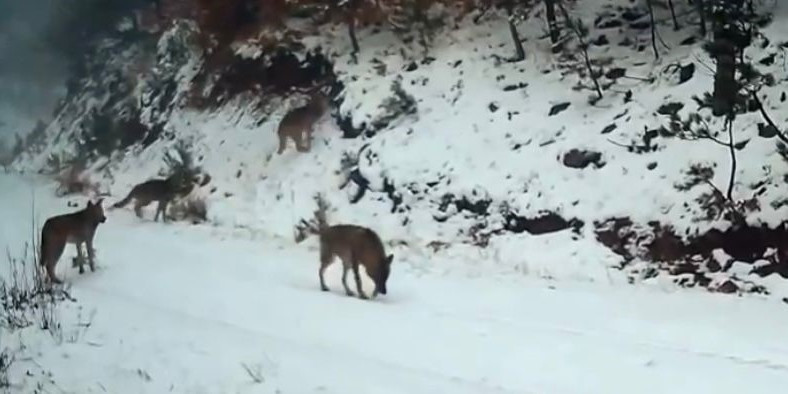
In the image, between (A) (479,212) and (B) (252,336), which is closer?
(B) (252,336)

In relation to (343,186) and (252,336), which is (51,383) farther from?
(343,186)

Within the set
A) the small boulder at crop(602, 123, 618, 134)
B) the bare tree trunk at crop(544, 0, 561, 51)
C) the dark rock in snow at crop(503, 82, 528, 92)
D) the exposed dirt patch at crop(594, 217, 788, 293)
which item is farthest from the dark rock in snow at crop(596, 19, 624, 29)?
the exposed dirt patch at crop(594, 217, 788, 293)

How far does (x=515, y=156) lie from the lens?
1561cm

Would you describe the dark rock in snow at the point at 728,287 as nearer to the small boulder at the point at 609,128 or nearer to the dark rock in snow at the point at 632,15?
the small boulder at the point at 609,128

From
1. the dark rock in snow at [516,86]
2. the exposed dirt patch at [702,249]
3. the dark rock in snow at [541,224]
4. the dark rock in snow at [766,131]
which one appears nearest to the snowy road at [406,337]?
the exposed dirt patch at [702,249]

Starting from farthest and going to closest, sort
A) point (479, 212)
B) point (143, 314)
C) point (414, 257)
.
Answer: point (479, 212)
point (414, 257)
point (143, 314)

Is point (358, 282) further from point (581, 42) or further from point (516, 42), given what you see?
point (516, 42)

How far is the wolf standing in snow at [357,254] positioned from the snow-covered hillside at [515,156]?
213 centimetres

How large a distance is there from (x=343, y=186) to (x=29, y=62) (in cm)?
1966

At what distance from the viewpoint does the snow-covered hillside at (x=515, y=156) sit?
491 inches

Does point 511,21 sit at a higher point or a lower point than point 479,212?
higher

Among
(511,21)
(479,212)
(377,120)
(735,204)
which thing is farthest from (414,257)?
(511,21)

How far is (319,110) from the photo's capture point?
20219 millimetres

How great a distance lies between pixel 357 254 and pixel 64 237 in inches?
170
